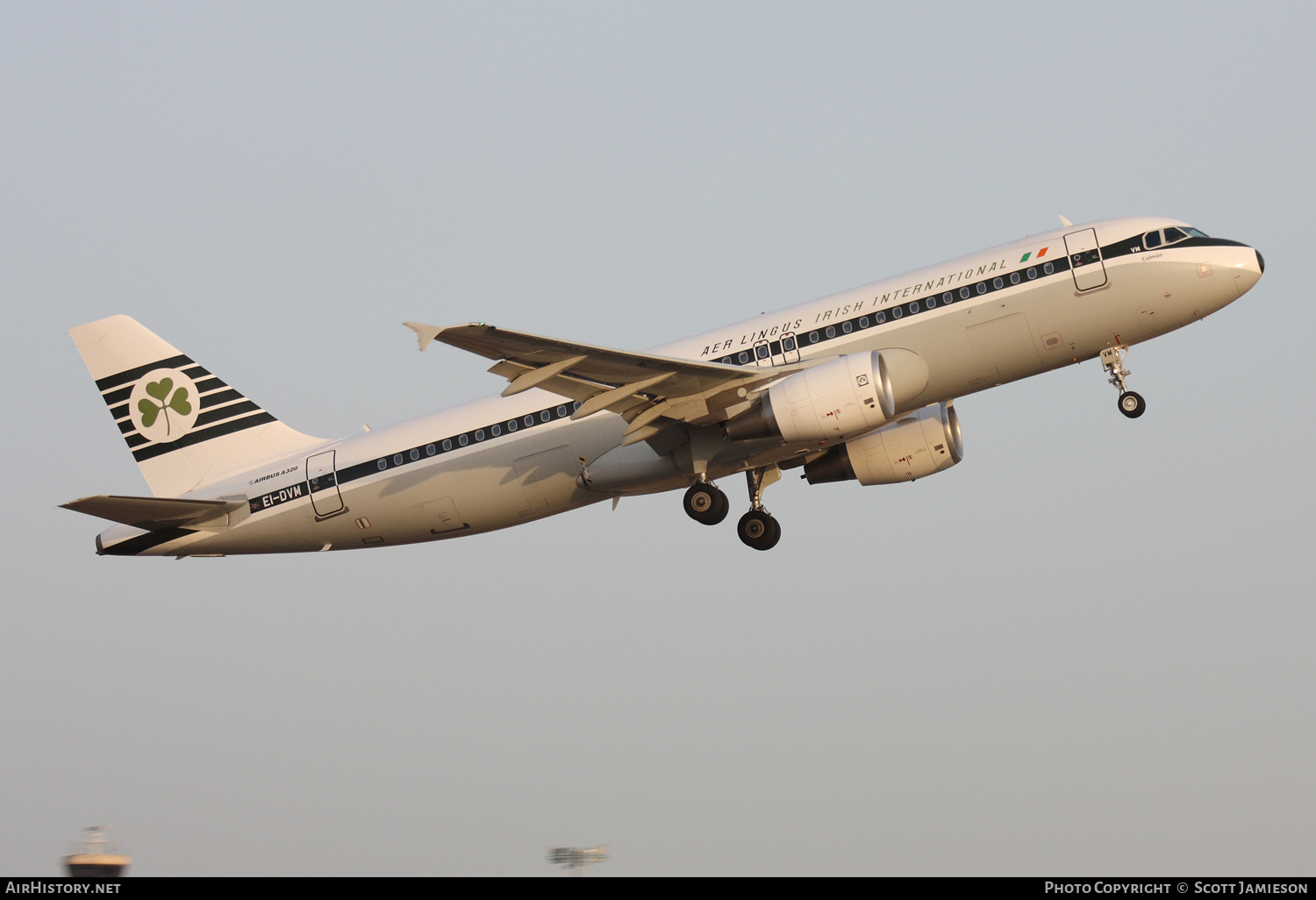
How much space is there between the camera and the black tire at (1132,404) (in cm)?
3222

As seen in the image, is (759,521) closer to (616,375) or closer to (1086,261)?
(616,375)

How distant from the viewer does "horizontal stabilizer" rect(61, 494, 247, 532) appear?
112 ft

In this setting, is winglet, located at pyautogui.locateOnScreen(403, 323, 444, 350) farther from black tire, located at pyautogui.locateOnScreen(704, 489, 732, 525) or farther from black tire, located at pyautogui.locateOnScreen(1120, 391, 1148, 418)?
black tire, located at pyautogui.locateOnScreen(1120, 391, 1148, 418)

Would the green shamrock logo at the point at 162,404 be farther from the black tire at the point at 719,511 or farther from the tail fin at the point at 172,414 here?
the black tire at the point at 719,511

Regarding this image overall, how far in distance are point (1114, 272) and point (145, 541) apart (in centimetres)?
2435

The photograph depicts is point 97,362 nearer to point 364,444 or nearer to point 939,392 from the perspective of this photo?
point 364,444

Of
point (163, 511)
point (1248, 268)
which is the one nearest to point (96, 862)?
point (163, 511)

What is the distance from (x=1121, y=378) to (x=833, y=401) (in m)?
7.02

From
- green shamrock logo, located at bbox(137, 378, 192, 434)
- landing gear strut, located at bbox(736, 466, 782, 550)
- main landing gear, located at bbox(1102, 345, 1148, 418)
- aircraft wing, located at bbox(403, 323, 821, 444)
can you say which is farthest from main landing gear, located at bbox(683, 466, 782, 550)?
green shamrock logo, located at bbox(137, 378, 192, 434)

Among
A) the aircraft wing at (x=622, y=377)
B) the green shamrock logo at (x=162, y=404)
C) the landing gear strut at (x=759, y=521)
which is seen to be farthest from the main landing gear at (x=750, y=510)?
the green shamrock logo at (x=162, y=404)

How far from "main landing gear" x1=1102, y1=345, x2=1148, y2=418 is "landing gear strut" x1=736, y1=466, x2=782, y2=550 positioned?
8458 mm

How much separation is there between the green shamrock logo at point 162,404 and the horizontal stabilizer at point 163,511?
3.28 meters

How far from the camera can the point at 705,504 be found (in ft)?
113
